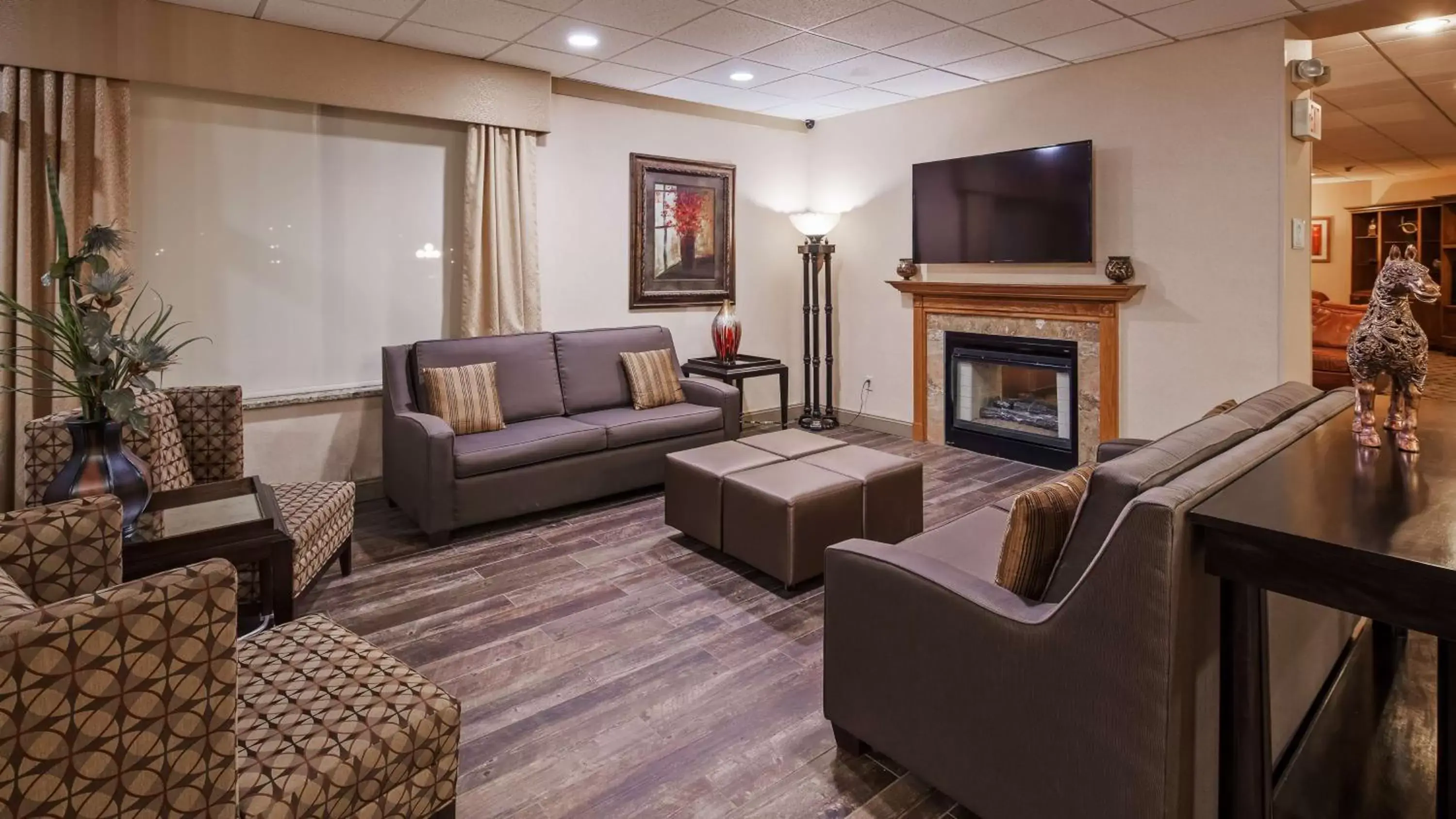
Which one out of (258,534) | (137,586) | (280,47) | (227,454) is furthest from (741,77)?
(137,586)

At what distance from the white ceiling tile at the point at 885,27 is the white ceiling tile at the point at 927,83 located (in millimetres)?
721

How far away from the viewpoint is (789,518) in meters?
3.02

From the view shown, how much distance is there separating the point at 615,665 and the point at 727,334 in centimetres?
343

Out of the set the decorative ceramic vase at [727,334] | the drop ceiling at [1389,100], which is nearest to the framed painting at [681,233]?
the decorative ceramic vase at [727,334]

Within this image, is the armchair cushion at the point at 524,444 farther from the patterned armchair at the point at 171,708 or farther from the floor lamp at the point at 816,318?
the floor lamp at the point at 816,318

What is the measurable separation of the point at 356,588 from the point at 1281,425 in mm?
3230

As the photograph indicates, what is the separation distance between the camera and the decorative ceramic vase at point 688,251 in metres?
5.80

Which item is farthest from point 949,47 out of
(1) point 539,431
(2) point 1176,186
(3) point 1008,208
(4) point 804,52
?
(1) point 539,431

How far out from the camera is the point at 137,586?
3.59 feet

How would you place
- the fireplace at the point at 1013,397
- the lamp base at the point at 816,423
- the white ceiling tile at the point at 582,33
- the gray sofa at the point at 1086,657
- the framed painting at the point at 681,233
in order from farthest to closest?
the lamp base at the point at 816,423, the framed painting at the point at 681,233, the fireplace at the point at 1013,397, the white ceiling tile at the point at 582,33, the gray sofa at the point at 1086,657

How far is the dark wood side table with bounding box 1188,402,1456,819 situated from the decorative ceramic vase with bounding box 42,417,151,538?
8.94 ft

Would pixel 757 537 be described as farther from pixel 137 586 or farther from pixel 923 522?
pixel 137 586

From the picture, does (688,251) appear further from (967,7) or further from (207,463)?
(207,463)

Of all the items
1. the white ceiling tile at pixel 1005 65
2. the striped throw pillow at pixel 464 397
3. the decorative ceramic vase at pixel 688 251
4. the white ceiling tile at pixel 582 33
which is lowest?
the striped throw pillow at pixel 464 397
